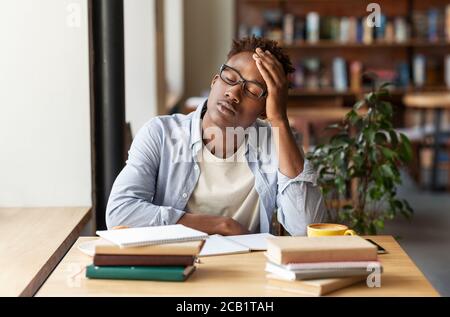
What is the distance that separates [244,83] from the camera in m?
2.40

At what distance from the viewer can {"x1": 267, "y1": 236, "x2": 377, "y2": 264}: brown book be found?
5.64 feet

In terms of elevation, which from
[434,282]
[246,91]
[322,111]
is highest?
[246,91]

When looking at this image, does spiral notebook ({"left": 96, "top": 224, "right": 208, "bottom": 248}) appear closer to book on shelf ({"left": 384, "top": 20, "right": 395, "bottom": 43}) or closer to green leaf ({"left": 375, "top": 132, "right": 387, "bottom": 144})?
green leaf ({"left": 375, "top": 132, "right": 387, "bottom": 144})

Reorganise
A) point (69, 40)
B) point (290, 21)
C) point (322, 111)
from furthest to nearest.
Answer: point (290, 21) → point (322, 111) → point (69, 40)

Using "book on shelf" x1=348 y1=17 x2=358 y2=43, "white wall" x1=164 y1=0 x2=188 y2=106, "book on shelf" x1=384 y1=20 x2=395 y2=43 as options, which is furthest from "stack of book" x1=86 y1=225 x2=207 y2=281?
"book on shelf" x1=384 y1=20 x2=395 y2=43

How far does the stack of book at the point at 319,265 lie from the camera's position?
5.58 feet

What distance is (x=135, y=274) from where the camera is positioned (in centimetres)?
174

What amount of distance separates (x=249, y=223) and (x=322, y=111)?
4511 mm

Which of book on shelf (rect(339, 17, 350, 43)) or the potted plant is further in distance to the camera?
book on shelf (rect(339, 17, 350, 43))

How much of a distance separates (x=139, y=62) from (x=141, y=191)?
2.03 meters

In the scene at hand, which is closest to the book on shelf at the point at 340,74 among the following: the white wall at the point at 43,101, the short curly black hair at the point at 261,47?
the white wall at the point at 43,101

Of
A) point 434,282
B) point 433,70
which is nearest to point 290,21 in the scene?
point 433,70

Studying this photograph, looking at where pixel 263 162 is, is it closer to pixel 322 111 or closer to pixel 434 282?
pixel 434 282

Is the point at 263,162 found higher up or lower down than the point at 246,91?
lower down
